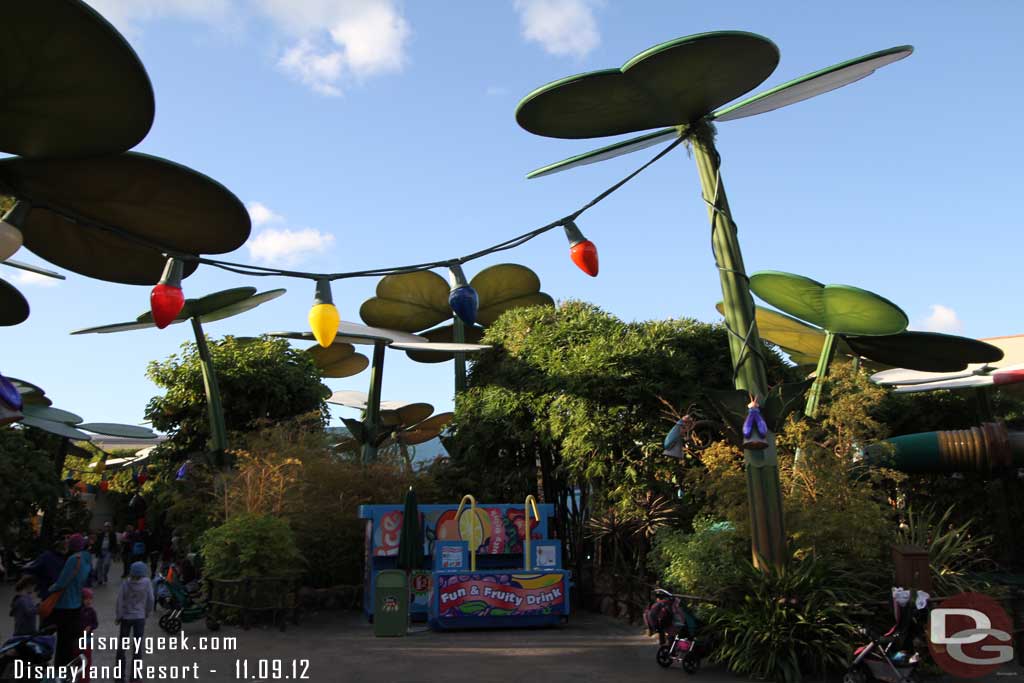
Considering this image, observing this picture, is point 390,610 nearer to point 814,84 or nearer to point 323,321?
point 323,321

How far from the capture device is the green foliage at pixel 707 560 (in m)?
10.1

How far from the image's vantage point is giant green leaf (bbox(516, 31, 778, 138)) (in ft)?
29.4

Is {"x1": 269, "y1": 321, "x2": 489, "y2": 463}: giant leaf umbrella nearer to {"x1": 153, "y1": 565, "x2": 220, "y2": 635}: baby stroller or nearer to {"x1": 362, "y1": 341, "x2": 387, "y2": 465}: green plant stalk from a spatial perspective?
{"x1": 362, "y1": 341, "x2": 387, "y2": 465}: green plant stalk

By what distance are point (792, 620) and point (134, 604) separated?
7740 mm

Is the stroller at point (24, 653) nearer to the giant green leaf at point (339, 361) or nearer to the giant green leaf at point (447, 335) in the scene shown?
the giant green leaf at point (447, 335)

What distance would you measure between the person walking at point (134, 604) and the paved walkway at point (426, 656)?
1039mm

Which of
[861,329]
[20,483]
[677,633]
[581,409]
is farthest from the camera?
[20,483]

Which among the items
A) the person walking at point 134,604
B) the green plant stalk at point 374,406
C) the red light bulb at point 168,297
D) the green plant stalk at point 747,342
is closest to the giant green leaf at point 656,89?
the green plant stalk at point 747,342

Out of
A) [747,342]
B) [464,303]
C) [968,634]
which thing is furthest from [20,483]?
[968,634]

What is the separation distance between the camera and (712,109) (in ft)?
34.3

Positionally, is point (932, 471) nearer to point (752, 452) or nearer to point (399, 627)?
point (752, 452)

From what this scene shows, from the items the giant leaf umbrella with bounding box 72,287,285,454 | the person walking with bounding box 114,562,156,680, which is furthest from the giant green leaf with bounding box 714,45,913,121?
the giant leaf umbrella with bounding box 72,287,285,454

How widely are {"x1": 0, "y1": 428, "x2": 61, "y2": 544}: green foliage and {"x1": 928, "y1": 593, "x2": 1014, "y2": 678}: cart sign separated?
22.2m

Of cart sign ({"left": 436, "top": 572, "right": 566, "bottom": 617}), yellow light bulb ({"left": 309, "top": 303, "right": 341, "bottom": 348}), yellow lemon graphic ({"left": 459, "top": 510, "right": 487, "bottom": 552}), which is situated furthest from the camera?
yellow lemon graphic ({"left": 459, "top": 510, "right": 487, "bottom": 552})
